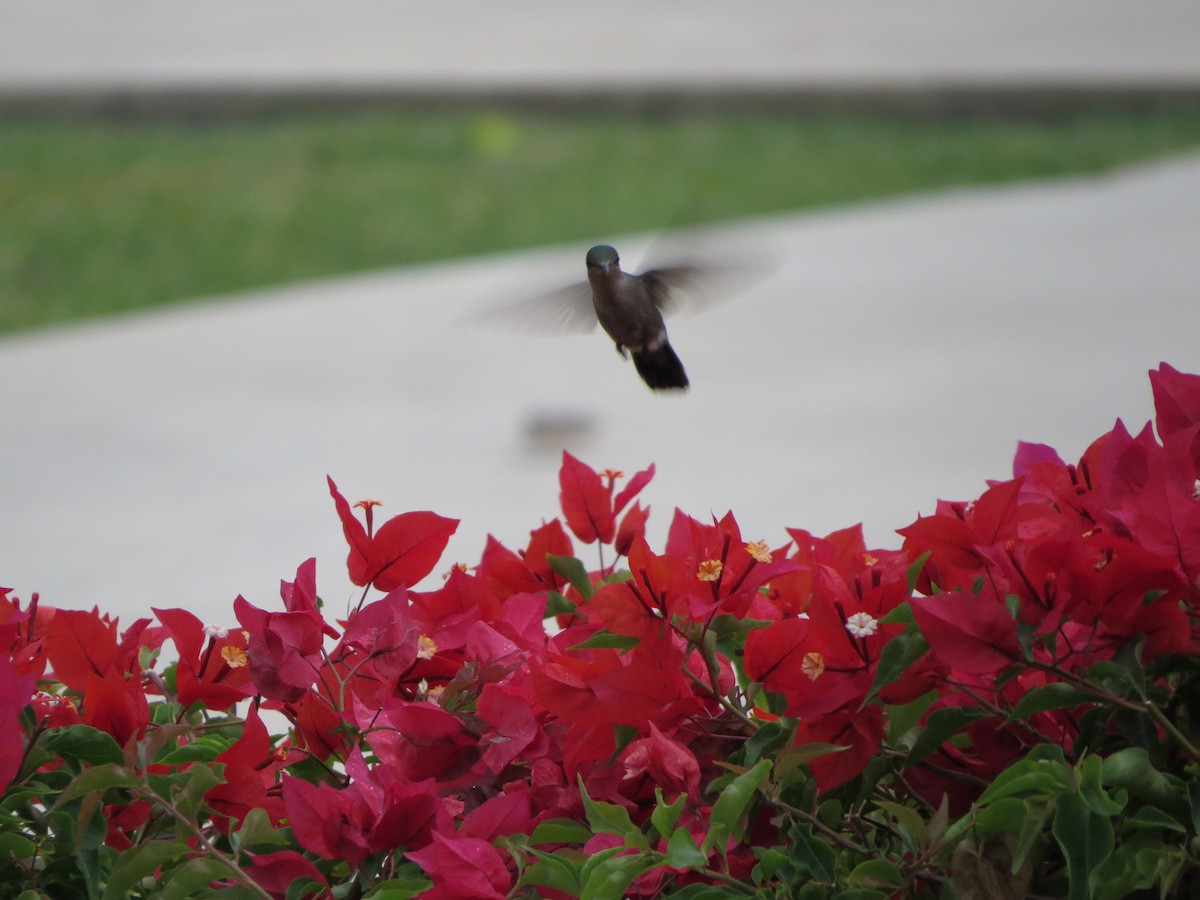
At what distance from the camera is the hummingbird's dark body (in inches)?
63.6

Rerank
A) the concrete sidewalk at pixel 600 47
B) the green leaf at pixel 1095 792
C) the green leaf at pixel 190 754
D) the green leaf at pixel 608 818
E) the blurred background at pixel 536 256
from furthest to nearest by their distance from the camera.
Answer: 1. the concrete sidewalk at pixel 600 47
2. the blurred background at pixel 536 256
3. the green leaf at pixel 190 754
4. the green leaf at pixel 608 818
5. the green leaf at pixel 1095 792

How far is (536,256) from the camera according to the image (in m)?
5.56

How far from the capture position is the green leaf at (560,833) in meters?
0.96

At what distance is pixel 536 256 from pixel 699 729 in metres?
4.66

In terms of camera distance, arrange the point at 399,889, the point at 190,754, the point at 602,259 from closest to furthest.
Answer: the point at 399,889
the point at 190,754
the point at 602,259

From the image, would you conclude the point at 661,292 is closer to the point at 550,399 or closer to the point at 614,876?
the point at 614,876

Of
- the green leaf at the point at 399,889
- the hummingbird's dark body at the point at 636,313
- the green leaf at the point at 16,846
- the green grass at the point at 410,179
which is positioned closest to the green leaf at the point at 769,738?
the green leaf at the point at 399,889

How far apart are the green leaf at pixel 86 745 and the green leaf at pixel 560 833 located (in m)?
0.27

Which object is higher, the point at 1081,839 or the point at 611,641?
the point at 611,641

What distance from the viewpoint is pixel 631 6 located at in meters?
10.8

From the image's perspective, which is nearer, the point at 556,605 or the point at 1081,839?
the point at 1081,839

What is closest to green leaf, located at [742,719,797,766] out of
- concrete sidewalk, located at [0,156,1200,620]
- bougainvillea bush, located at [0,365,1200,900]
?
bougainvillea bush, located at [0,365,1200,900]

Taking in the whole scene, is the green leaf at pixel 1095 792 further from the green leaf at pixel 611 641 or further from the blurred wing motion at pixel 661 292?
the blurred wing motion at pixel 661 292

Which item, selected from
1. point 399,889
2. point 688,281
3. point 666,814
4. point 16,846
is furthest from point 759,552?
point 688,281
